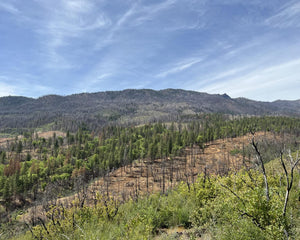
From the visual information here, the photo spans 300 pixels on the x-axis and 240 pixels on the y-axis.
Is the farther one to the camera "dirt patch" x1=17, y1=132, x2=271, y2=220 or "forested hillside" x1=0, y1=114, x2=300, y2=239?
"dirt patch" x1=17, y1=132, x2=271, y2=220

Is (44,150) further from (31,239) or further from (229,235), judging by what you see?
(229,235)

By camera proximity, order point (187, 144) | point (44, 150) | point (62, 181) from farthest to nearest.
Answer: point (44, 150) → point (187, 144) → point (62, 181)

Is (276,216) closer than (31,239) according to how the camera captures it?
Yes

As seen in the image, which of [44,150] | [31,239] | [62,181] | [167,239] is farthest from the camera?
[44,150]

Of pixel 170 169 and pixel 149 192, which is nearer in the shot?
pixel 149 192

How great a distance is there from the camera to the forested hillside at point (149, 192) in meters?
10.2

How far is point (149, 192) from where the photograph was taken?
233 ft

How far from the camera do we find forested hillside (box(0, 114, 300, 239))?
10242mm

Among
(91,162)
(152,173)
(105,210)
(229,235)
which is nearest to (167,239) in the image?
(229,235)

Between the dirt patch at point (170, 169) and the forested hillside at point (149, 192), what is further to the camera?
the dirt patch at point (170, 169)

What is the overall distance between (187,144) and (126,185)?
2829 inches

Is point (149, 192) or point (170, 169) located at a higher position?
point (149, 192)

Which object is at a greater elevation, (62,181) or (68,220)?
(68,220)

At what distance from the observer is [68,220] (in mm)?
18500
